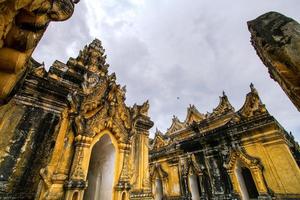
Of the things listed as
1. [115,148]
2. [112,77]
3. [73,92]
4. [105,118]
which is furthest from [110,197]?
[112,77]

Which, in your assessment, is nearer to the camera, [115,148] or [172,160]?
[115,148]

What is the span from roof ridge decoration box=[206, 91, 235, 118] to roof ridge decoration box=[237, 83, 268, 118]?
87.1 inches

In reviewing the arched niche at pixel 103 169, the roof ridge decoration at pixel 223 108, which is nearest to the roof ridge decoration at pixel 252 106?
the roof ridge decoration at pixel 223 108

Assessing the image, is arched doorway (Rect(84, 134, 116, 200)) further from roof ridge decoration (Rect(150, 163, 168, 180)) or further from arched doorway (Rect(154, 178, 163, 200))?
arched doorway (Rect(154, 178, 163, 200))

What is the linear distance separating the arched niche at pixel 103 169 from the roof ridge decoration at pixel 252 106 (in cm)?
953

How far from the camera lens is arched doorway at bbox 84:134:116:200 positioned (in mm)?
4258

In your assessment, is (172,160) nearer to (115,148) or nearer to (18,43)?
(115,148)

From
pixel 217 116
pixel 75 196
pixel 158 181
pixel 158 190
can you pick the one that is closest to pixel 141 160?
pixel 75 196

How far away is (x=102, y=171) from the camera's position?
4.56 m

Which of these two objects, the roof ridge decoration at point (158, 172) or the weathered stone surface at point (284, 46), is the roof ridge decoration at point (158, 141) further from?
the weathered stone surface at point (284, 46)

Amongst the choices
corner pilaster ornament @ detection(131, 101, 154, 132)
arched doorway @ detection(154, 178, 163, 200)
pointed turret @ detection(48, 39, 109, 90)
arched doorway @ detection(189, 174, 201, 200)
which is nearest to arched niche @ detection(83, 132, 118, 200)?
corner pilaster ornament @ detection(131, 101, 154, 132)

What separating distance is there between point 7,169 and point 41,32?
10.8ft

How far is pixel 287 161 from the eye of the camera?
8.16 meters

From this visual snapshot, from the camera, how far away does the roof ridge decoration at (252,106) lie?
401 inches
